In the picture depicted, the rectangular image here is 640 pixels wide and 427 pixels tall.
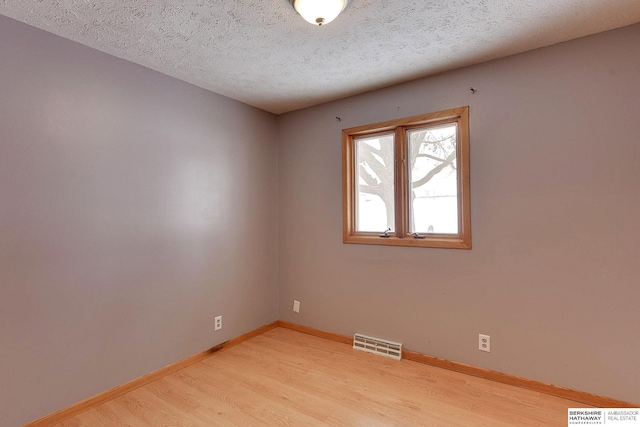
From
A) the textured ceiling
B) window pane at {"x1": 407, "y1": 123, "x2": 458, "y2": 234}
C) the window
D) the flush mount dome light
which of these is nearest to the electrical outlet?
the window

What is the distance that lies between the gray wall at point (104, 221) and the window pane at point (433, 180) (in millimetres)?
1750

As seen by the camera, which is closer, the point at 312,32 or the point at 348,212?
the point at 312,32

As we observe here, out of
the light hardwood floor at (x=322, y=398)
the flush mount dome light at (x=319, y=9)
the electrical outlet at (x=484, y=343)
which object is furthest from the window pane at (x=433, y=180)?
the flush mount dome light at (x=319, y=9)

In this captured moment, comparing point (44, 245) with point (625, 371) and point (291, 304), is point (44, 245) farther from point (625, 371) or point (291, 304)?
point (625, 371)

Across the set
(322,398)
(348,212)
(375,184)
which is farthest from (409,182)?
(322,398)

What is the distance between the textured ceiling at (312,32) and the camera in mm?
1730

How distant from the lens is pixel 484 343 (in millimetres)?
2424

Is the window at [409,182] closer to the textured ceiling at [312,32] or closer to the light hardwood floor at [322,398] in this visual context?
the textured ceiling at [312,32]

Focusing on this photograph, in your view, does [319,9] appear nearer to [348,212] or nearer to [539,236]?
[348,212]

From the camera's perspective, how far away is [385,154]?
3014mm

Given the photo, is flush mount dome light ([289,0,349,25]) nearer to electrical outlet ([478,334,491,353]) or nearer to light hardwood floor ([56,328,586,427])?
light hardwood floor ([56,328,586,427])

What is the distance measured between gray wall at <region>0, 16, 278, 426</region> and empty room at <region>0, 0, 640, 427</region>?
1 centimetres

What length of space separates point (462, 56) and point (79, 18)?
2537 millimetres

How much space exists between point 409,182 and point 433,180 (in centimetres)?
22
